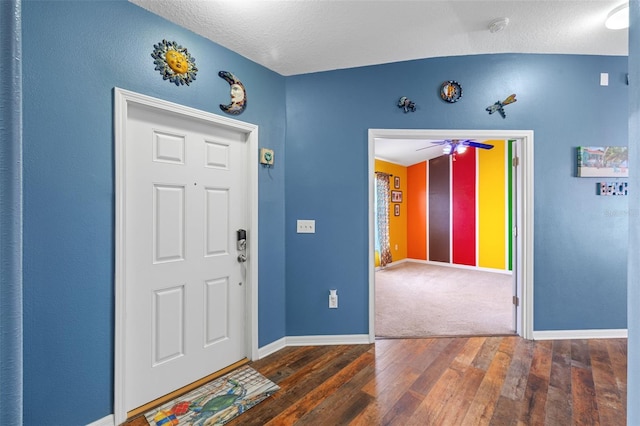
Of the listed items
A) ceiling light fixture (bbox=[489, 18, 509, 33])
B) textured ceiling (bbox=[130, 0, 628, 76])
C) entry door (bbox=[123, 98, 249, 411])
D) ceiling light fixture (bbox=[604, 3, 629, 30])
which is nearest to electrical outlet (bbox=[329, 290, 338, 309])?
entry door (bbox=[123, 98, 249, 411])

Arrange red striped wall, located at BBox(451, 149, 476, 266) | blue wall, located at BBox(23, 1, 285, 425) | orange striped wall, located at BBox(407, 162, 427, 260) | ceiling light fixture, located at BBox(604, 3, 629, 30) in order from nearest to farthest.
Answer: blue wall, located at BBox(23, 1, 285, 425), ceiling light fixture, located at BBox(604, 3, 629, 30), red striped wall, located at BBox(451, 149, 476, 266), orange striped wall, located at BBox(407, 162, 427, 260)

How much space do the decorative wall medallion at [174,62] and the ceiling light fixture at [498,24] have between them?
2236 millimetres

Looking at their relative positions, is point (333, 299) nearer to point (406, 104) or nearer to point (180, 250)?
point (180, 250)

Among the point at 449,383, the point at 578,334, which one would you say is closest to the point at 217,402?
the point at 449,383

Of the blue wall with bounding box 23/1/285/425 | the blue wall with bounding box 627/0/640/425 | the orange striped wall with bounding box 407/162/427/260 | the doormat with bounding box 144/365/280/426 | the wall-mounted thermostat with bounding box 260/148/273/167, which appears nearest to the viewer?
the blue wall with bounding box 627/0/640/425

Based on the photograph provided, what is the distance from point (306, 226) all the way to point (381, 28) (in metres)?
1.69

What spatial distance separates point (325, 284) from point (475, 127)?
6.72ft

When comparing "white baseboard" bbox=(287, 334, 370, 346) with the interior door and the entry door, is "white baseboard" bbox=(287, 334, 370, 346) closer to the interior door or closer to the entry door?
the entry door

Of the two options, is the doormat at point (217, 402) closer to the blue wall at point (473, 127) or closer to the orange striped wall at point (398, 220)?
the blue wall at point (473, 127)

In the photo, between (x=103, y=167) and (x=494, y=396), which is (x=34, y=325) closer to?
(x=103, y=167)

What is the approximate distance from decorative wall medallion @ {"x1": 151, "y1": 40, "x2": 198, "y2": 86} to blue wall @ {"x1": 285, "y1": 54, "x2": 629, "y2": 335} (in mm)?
913

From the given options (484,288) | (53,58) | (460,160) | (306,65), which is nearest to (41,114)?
(53,58)

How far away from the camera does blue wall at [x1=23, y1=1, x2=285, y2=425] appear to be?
142 cm

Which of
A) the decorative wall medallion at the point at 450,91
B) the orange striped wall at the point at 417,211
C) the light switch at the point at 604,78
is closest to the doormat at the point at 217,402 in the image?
the decorative wall medallion at the point at 450,91
